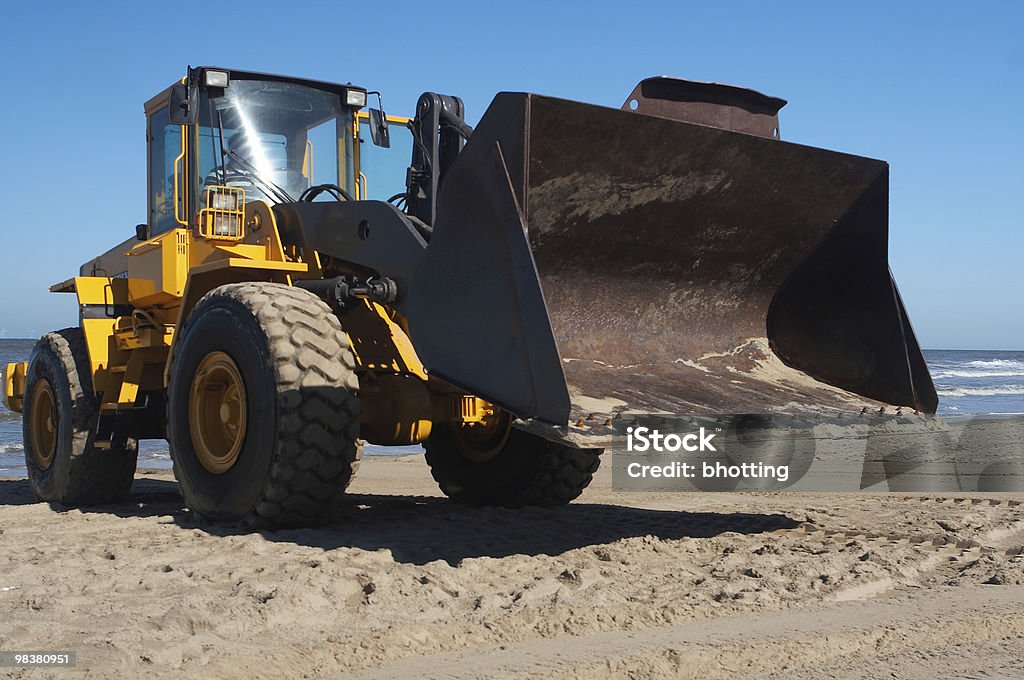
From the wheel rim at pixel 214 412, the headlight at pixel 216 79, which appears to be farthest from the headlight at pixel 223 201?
the wheel rim at pixel 214 412

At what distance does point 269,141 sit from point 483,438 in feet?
7.71

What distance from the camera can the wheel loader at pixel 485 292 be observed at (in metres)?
4.71

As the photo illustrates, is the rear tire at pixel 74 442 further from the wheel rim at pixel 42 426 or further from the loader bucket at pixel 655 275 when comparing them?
the loader bucket at pixel 655 275

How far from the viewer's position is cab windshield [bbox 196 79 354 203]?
22.3 feet

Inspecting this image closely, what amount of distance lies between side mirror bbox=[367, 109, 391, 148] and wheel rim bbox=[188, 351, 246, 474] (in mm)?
2289

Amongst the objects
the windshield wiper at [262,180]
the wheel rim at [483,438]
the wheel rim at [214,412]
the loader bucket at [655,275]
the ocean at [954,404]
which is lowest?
the ocean at [954,404]

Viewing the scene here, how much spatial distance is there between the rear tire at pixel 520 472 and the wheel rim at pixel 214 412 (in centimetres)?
185

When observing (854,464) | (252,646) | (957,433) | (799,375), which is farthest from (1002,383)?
(252,646)

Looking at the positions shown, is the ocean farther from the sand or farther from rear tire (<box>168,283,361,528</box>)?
rear tire (<box>168,283,361,528</box>)

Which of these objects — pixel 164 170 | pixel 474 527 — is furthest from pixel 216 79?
pixel 474 527

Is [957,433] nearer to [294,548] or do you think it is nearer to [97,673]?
[294,548]

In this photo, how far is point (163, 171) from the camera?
7137 millimetres

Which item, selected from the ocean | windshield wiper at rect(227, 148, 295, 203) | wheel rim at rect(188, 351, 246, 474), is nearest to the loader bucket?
wheel rim at rect(188, 351, 246, 474)

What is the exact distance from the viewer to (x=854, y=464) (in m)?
10.2
